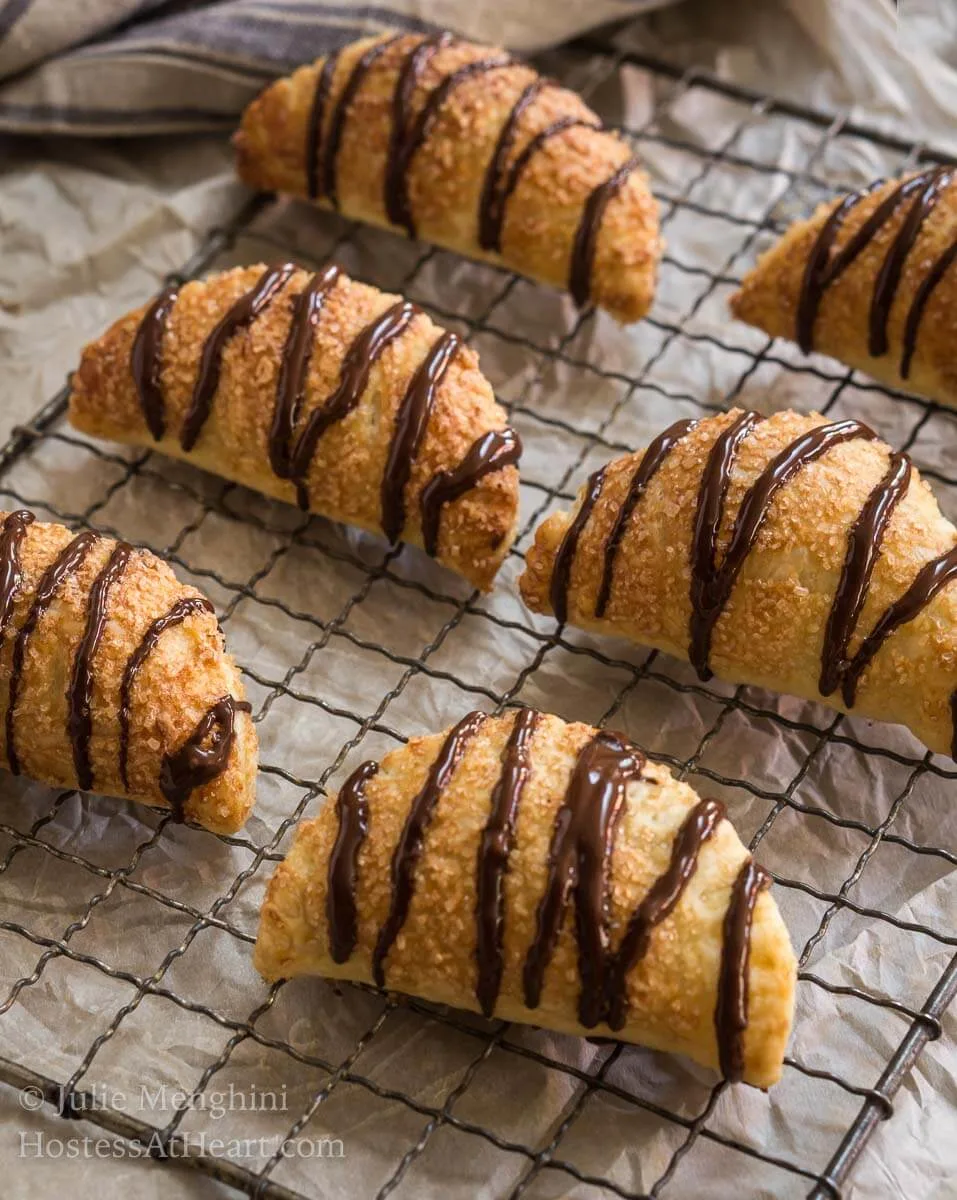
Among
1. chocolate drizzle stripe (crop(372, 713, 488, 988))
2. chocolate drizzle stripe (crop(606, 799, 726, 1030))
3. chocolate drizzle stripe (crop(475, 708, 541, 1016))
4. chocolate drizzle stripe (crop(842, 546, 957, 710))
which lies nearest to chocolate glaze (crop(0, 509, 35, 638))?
chocolate drizzle stripe (crop(372, 713, 488, 988))

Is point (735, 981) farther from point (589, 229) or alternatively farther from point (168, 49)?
point (168, 49)

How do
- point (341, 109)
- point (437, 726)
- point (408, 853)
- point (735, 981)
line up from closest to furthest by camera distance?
point (735, 981) → point (408, 853) → point (437, 726) → point (341, 109)

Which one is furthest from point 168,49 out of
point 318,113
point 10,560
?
point 10,560

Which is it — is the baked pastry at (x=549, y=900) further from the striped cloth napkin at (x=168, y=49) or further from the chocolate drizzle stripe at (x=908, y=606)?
the striped cloth napkin at (x=168, y=49)

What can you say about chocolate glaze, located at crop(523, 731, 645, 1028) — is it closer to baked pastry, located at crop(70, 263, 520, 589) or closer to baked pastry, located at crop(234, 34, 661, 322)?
baked pastry, located at crop(70, 263, 520, 589)

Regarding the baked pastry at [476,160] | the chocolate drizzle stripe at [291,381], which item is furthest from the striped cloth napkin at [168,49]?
the chocolate drizzle stripe at [291,381]

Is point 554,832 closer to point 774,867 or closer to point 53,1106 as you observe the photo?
point 774,867
